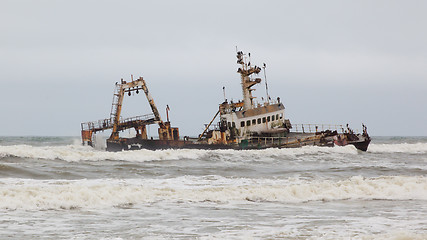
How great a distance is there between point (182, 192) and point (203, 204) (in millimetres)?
1620

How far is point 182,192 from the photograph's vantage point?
1570cm

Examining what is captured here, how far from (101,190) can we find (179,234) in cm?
519

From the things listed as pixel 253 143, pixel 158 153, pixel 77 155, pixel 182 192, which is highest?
pixel 77 155

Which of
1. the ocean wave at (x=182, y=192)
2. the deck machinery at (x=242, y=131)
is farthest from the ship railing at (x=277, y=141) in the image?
the ocean wave at (x=182, y=192)

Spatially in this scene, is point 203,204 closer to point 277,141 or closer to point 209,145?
point 209,145

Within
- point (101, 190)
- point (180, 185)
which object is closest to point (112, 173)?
point (180, 185)

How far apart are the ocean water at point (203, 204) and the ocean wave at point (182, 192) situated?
31 mm

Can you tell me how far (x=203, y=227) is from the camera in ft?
35.8

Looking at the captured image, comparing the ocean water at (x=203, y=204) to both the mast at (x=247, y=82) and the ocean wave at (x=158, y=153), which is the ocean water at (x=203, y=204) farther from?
the mast at (x=247, y=82)

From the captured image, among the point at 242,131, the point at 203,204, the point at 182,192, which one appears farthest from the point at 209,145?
the point at 203,204

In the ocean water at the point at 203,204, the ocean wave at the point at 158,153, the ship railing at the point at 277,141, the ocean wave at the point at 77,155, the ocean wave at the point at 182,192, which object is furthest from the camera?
the ship railing at the point at 277,141

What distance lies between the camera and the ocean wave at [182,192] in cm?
1347

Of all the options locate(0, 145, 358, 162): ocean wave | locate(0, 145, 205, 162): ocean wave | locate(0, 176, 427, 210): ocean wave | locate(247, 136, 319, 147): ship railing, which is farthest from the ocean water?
locate(247, 136, 319, 147): ship railing

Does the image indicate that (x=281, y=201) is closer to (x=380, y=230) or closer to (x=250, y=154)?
(x=380, y=230)
